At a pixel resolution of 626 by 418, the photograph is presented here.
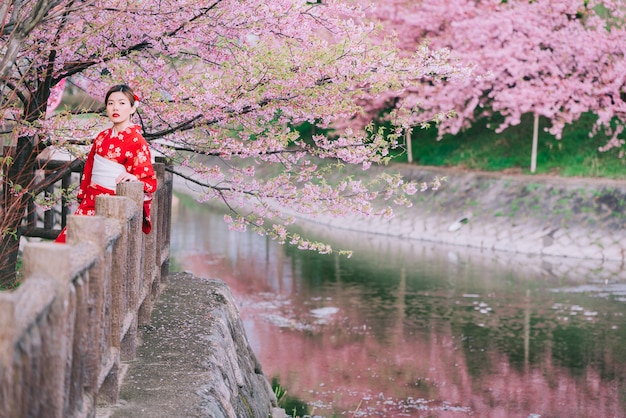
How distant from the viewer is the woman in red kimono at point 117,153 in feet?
22.5

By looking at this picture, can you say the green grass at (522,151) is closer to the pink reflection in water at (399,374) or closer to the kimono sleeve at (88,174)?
the pink reflection in water at (399,374)

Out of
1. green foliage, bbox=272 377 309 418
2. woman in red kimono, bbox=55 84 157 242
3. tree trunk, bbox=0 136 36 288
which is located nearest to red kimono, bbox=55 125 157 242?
woman in red kimono, bbox=55 84 157 242

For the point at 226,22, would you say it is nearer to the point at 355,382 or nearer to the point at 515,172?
the point at 355,382

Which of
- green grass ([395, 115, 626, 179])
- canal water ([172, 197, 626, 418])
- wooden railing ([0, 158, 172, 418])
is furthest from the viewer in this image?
green grass ([395, 115, 626, 179])

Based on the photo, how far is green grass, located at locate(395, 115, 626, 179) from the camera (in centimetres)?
2591

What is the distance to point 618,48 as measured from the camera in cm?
2520

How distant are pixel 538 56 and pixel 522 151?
3196mm

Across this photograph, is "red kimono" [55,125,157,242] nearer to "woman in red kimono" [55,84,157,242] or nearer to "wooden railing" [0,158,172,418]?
"woman in red kimono" [55,84,157,242]

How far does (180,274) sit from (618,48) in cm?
1817

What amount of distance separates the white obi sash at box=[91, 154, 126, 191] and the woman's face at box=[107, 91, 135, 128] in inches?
11.3

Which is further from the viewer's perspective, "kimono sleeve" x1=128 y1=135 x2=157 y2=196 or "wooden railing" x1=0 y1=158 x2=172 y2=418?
"kimono sleeve" x1=128 y1=135 x2=157 y2=196

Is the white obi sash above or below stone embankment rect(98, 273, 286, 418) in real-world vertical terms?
above

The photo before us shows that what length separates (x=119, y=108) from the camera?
6871 millimetres

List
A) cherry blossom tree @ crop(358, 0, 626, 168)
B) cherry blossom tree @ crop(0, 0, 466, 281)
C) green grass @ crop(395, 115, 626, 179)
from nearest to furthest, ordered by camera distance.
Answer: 1. cherry blossom tree @ crop(0, 0, 466, 281)
2. cherry blossom tree @ crop(358, 0, 626, 168)
3. green grass @ crop(395, 115, 626, 179)
